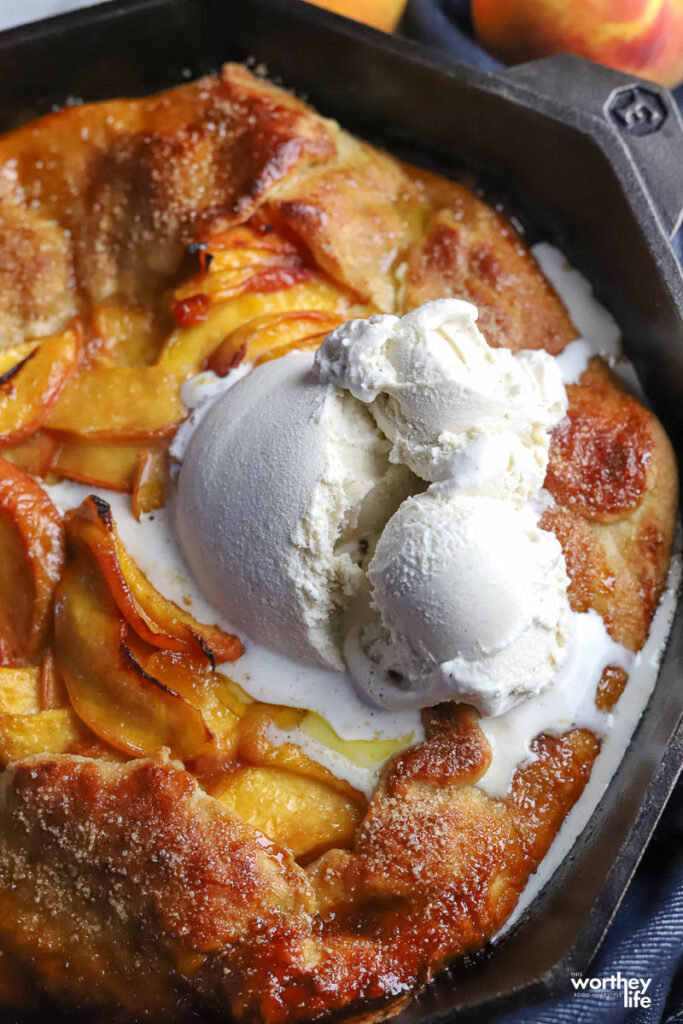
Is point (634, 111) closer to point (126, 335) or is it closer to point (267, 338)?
point (267, 338)

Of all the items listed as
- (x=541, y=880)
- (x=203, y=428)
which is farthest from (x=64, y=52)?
(x=541, y=880)

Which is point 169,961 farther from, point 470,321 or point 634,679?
point 470,321

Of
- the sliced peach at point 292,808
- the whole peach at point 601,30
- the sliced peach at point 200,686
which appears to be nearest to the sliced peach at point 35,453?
the sliced peach at point 200,686

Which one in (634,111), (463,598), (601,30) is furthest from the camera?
(601,30)

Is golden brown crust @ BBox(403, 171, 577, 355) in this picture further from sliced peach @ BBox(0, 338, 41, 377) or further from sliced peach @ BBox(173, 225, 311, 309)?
sliced peach @ BBox(0, 338, 41, 377)

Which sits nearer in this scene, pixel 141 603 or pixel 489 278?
pixel 141 603

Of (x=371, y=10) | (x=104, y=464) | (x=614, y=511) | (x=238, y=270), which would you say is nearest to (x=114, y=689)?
(x=104, y=464)
